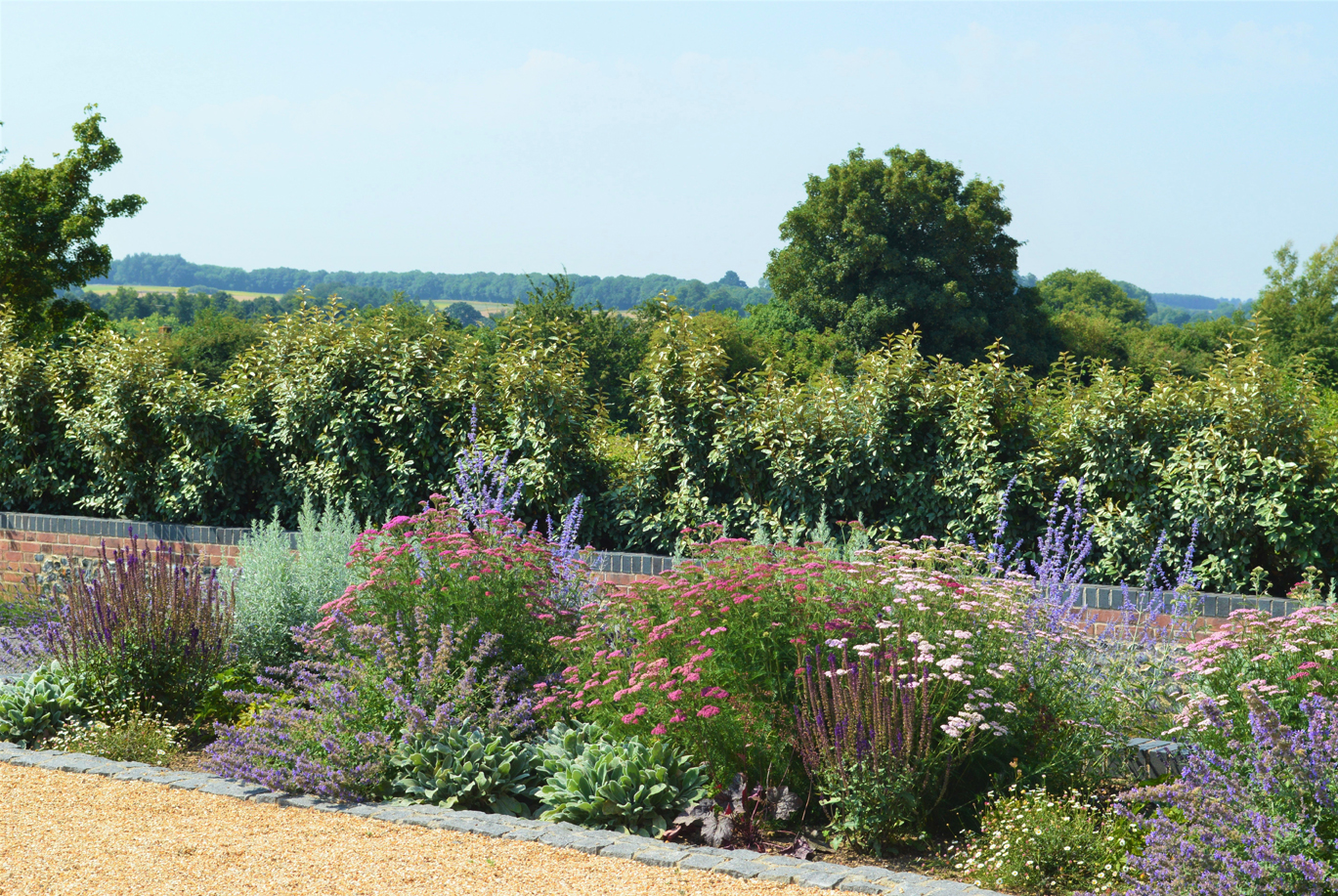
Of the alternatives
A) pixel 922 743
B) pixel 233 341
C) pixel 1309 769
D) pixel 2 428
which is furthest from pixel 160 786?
pixel 233 341

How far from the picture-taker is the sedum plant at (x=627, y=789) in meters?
4.23

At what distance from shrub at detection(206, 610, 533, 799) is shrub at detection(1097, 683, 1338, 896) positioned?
2644mm

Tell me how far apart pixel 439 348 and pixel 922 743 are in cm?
630

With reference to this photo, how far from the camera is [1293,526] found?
613 centimetres

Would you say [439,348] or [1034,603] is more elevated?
[439,348]

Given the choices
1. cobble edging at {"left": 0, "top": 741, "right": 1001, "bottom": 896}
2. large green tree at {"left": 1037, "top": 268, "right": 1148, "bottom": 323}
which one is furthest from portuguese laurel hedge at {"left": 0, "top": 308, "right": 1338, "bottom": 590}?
large green tree at {"left": 1037, "top": 268, "right": 1148, "bottom": 323}

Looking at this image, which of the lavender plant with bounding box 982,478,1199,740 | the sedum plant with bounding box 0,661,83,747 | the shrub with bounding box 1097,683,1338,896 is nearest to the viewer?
the shrub with bounding box 1097,683,1338,896

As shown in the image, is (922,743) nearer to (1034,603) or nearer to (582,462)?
(1034,603)

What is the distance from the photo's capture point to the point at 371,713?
15.8ft

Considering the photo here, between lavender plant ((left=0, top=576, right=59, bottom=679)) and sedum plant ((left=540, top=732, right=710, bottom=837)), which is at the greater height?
sedum plant ((left=540, top=732, right=710, bottom=837))

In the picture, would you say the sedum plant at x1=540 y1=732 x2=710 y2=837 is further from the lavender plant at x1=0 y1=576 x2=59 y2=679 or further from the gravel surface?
the lavender plant at x1=0 y1=576 x2=59 y2=679

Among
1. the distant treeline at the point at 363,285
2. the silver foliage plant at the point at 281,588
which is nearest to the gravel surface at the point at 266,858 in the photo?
the silver foliage plant at the point at 281,588

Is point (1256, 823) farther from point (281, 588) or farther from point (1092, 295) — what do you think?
point (1092, 295)

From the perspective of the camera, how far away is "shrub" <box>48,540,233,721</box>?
5.82 meters
